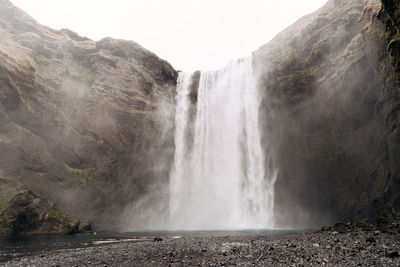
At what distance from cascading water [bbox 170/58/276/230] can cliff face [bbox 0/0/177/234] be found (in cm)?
344

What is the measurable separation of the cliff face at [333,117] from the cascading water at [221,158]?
102 inches

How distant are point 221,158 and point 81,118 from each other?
22267 mm

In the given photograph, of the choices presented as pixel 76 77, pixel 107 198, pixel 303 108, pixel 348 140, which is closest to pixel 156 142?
pixel 107 198

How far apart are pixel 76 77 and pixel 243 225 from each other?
3376 centimetres

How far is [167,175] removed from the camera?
4144cm

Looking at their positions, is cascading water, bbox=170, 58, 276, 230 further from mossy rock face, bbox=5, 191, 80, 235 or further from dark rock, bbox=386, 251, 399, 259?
dark rock, bbox=386, 251, 399, 259

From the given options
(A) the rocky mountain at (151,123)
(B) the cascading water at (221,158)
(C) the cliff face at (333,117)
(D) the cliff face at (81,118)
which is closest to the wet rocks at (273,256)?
(A) the rocky mountain at (151,123)

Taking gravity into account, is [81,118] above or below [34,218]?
above

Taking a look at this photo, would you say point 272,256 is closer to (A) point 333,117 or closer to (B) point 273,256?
(B) point 273,256

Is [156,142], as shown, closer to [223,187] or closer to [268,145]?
[223,187]

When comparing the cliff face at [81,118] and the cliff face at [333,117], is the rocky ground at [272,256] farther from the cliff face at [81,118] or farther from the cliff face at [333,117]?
the cliff face at [81,118]

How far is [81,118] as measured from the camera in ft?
123

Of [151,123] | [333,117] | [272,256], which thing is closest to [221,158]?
[151,123]

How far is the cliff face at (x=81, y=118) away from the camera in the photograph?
102 ft
